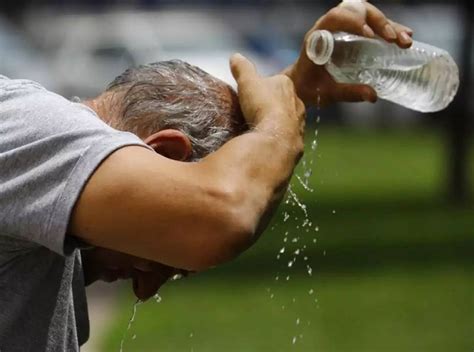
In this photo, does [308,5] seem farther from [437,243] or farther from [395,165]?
[437,243]

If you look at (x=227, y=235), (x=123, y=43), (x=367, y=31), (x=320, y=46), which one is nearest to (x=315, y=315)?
(x=320, y=46)

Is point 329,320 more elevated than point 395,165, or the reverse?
point 329,320

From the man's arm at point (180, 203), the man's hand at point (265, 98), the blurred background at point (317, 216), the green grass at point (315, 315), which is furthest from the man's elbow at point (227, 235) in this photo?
the green grass at point (315, 315)

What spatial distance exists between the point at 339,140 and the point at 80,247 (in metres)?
21.5

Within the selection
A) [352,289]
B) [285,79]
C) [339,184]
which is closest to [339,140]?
[339,184]

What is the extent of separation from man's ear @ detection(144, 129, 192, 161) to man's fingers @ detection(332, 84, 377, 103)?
815mm

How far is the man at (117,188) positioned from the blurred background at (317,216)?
2.03 metres

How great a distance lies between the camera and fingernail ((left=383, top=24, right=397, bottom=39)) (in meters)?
3.27

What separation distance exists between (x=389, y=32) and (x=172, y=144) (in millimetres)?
690

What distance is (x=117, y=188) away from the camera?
255cm

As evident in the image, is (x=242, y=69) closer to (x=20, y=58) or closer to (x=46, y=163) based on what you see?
(x=46, y=163)

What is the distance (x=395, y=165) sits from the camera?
781 inches

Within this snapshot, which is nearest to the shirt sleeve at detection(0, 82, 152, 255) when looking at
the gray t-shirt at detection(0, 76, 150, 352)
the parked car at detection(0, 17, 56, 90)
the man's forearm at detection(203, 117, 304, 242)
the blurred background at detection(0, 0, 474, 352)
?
the gray t-shirt at detection(0, 76, 150, 352)

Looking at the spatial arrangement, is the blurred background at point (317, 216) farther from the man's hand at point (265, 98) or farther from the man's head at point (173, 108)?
the man's head at point (173, 108)
